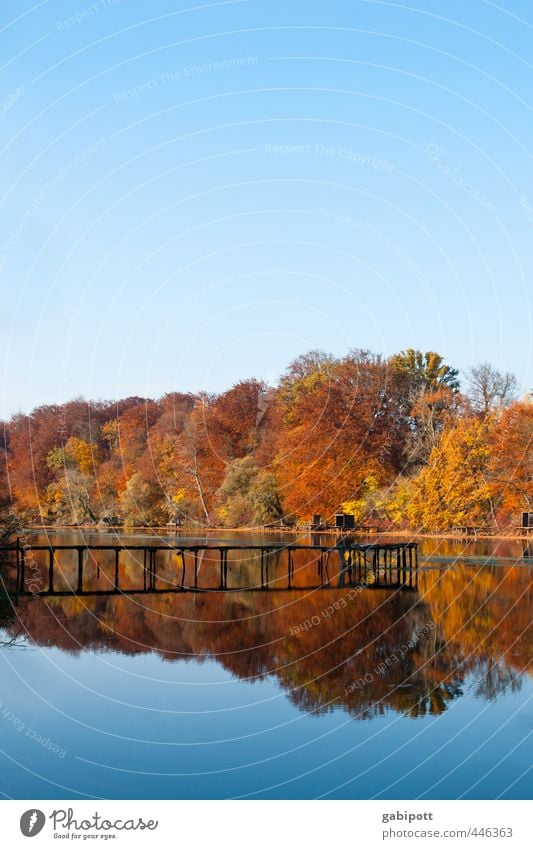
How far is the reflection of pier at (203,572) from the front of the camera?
121 feet

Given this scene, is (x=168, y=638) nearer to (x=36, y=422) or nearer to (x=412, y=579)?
(x=412, y=579)

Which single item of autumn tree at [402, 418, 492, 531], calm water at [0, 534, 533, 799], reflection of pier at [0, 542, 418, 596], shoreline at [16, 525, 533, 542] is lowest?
calm water at [0, 534, 533, 799]

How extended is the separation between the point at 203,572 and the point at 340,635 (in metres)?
19.9

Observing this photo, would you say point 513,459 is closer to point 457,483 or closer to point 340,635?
point 457,483

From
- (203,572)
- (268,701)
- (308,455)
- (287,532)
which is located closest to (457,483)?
(308,455)

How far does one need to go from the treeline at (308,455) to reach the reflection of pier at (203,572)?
7248 millimetres

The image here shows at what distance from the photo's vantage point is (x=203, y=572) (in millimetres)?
46125

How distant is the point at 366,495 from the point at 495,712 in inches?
1883

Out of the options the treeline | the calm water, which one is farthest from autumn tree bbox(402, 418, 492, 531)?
the calm water

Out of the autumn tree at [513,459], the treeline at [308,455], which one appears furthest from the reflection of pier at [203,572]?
the autumn tree at [513,459]

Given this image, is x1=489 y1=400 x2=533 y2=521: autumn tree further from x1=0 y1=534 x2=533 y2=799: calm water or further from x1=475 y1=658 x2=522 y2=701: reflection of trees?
x1=475 y1=658 x2=522 y2=701: reflection of trees

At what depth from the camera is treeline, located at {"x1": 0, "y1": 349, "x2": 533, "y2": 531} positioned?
59.8 meters

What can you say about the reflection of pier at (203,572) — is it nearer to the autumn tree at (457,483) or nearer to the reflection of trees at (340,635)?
the reflection of trees at (340,635)

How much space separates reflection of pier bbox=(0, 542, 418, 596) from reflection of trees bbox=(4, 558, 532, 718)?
172 centimetres
